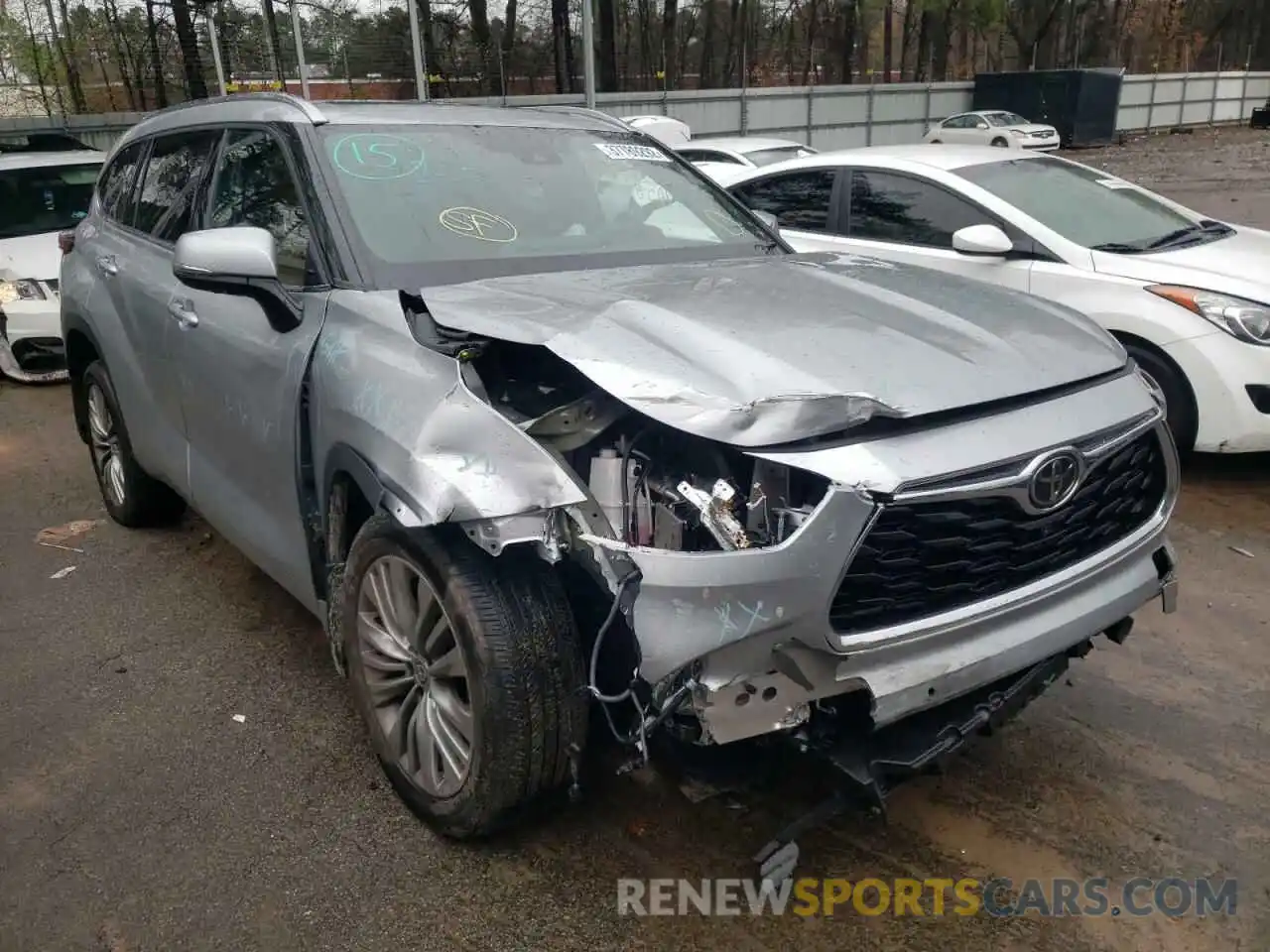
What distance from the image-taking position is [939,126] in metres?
31.1

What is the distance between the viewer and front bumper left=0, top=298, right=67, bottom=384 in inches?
306

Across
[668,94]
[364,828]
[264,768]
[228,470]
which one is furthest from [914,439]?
[668,94]

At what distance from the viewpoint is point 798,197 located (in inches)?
269

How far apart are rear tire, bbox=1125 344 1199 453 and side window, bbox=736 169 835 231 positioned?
7.60 feet

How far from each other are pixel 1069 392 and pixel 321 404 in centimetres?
191

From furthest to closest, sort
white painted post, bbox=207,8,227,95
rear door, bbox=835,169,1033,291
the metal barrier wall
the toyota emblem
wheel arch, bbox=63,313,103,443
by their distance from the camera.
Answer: the metal barrier wall, white painted post, bbox=207,8,227,95, rear door, bbox=835,169,1033,291, wheel arch, bbox=63,313,103,443, the toyota emblem

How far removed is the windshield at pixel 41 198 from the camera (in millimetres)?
8695

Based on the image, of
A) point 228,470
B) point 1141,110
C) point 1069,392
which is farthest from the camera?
point 1141,110

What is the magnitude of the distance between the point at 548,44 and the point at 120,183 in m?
19.9

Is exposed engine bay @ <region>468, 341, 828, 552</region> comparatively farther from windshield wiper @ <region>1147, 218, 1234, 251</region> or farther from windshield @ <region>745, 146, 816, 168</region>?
windshield @ <region>745, 146, 816, 168</region>

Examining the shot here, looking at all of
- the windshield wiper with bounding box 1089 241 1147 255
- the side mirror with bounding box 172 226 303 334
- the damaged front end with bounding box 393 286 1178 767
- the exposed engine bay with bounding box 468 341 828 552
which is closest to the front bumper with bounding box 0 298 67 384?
the side mirror with bounding box 172 226 303 334

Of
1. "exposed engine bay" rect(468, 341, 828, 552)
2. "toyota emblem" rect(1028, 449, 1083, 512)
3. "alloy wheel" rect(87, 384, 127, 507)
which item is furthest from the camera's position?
"alloy wheel" rect(87, 384, 127, 507)

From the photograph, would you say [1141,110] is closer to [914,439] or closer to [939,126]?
[939,126]

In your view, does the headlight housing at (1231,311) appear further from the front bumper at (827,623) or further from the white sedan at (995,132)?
the white sedan at (995,132)
